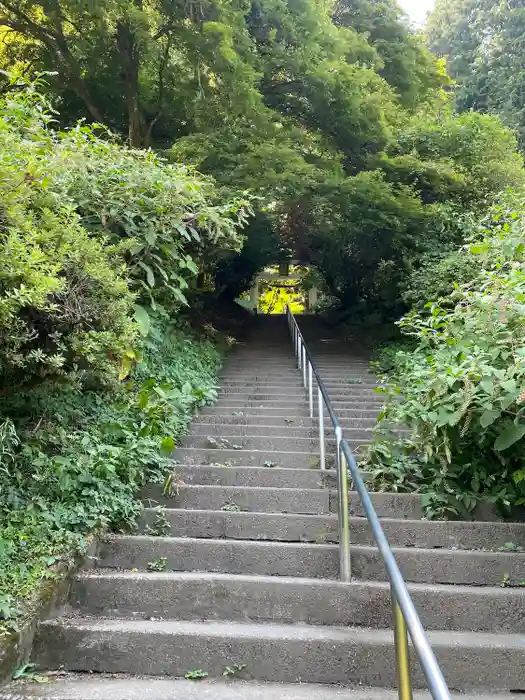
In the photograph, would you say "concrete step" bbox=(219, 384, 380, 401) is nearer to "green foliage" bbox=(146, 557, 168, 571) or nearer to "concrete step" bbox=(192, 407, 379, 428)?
"concrete step" bbox=(192, 407, 379, 428)

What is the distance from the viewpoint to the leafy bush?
9.94ft

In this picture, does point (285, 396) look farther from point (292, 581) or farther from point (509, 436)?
point (292, 581)

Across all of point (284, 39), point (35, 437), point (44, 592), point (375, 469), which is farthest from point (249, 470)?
point (284, 39)

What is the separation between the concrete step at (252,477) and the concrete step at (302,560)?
36.9 inches

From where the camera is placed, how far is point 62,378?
2.94 metres

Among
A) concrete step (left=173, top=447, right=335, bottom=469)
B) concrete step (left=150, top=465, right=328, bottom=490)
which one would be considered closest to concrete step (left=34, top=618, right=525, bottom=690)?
concrete step (left=150, top=465, right=328, bottom=490)

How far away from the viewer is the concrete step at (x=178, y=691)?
204 centimetres

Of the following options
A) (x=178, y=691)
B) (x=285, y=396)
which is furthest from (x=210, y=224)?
(x=178, y=691)

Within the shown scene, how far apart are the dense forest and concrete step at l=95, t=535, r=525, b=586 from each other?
Result: 269 mm

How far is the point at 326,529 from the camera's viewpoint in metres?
3.25

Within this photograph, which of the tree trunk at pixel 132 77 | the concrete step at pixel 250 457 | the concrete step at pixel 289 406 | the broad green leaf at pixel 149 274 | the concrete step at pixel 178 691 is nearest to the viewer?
A: the concrete step at pixel 178 691

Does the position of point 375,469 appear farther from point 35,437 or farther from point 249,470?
point 35,437

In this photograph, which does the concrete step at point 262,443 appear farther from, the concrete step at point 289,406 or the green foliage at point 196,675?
the green foliage at point 196,675

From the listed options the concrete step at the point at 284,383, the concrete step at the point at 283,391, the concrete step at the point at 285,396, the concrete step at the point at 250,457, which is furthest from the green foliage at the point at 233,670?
the concrete step at the point at 284,383
